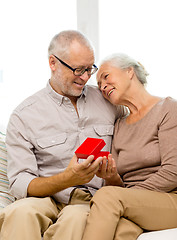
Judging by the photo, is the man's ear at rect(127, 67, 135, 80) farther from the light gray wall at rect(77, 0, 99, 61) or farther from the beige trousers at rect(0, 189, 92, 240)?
the light gray wall at rect(77, 0, 99, 61)

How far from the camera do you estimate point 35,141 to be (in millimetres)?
1940

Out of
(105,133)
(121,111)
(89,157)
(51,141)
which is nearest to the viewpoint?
(89,157)

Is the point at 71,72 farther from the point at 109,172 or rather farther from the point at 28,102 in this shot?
the point at 109,172

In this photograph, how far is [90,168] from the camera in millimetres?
1619

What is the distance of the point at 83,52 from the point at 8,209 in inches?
35.7

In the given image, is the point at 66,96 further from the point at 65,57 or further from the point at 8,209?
the point at 8,209

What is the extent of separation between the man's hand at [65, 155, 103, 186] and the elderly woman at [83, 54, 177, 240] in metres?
0.10

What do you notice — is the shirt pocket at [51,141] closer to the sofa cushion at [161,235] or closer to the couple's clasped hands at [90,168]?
the couple's clasped hands at [90,168]

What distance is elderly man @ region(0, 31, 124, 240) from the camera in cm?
173

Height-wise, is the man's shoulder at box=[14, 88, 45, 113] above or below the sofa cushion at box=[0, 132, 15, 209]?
above

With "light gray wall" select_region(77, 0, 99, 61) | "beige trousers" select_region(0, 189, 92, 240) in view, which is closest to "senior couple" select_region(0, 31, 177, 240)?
"beige trousers" select_region(0, 189, 92, 240)

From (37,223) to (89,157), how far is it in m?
0.36

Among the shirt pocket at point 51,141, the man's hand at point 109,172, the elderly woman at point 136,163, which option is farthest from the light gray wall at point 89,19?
the man's hand at point 109,172

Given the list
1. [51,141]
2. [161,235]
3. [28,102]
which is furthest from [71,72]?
[161,235]
